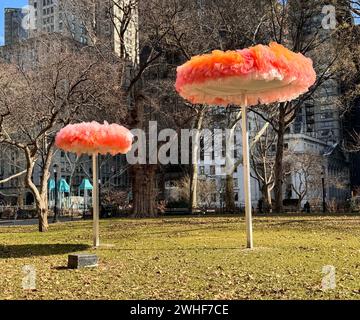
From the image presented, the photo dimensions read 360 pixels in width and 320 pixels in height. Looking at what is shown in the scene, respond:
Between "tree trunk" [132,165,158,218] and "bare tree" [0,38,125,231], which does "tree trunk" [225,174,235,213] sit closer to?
"tree trunk" [132,165,158,218]

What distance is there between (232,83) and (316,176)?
49924 millimetres

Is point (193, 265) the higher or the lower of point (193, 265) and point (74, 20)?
the lower

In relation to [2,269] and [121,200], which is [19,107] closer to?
[2,269]

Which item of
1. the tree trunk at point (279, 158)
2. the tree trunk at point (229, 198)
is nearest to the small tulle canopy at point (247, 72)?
the tree trunk at point (279, 158)

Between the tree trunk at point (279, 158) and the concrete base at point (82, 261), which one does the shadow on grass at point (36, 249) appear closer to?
the concrete base at point (82, 261)

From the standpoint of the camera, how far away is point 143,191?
27375 millimetres

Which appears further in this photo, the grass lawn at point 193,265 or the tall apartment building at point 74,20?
the tall apartment building at point 74,20

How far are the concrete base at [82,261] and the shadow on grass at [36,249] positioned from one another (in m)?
2.68

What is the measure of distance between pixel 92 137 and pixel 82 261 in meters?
4.61

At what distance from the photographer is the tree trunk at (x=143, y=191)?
2723 centimetres

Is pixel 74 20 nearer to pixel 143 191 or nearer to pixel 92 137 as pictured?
pixel 143 191

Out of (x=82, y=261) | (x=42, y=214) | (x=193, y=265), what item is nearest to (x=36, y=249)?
(x=82, y=261)

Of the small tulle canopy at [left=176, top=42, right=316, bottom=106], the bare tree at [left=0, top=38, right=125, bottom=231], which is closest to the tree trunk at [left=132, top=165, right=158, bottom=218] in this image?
the bare tree at [left=0, top=38, right=125, bottom=231]

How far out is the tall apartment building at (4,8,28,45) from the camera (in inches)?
1357
